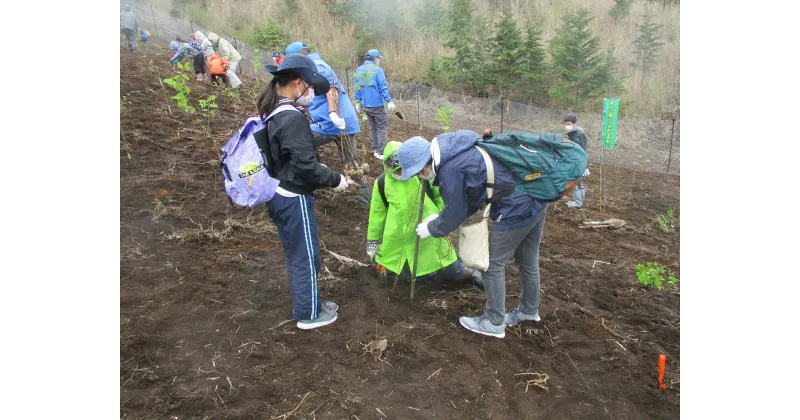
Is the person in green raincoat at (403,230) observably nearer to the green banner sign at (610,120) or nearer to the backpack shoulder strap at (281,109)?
the backpack shoulder strap at (281,109)

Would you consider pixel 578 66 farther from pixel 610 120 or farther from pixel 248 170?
pixel 248 170

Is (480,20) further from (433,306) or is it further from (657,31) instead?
(433,306)

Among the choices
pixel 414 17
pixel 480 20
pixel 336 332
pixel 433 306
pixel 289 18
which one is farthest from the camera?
pixel 289 18

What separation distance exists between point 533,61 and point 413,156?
1062 cm

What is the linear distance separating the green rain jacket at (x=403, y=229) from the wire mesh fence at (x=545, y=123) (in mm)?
4775

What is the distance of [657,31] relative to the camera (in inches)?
499

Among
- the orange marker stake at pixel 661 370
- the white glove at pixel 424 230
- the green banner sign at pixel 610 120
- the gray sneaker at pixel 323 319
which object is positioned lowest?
the orange marker stake at pixel 661 370

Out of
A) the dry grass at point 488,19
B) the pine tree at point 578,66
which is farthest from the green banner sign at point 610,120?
the dry grass at point 488,19

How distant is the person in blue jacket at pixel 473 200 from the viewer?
2678mm

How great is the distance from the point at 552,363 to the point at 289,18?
19.2 meters

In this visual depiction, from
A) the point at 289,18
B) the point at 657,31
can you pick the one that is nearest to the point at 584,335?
the point at 657,31

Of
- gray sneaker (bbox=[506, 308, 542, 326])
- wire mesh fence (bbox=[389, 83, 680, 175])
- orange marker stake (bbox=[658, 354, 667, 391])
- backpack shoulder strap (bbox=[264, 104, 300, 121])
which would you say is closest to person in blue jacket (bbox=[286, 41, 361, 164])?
backpack shoulder strap (bbox=[264, 104, 300, 121])

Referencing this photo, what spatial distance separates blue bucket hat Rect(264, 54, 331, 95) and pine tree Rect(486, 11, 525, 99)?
10.2m

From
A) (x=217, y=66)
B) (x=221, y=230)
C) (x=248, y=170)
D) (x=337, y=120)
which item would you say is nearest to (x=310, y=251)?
(x=248, y=170)
